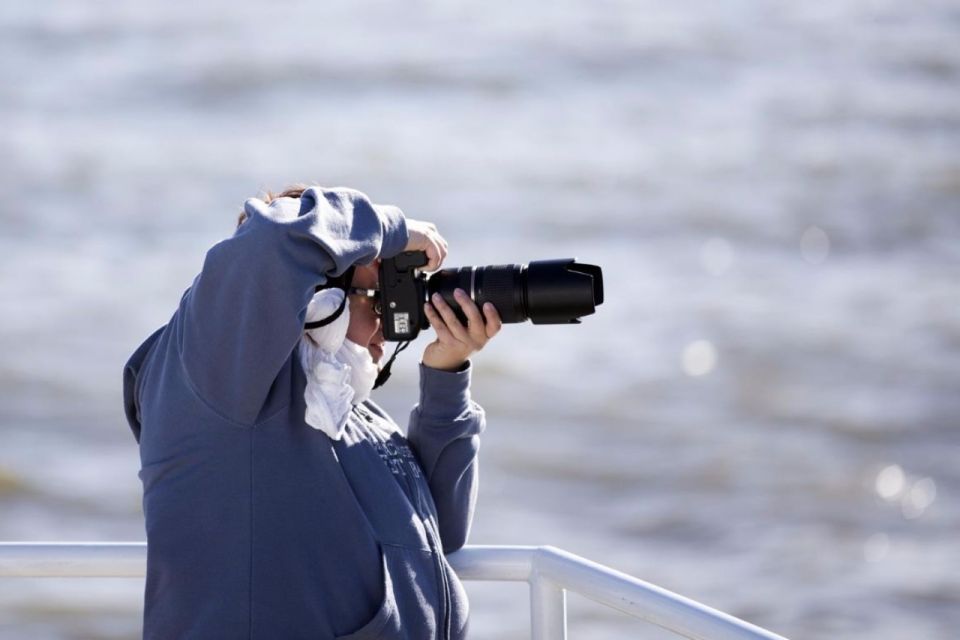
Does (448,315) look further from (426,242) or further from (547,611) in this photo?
(547,611)

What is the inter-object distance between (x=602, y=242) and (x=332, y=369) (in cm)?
601

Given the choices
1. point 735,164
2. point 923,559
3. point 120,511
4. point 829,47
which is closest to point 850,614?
point 923,559

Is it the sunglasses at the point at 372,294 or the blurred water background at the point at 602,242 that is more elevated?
the blurred water background at the point at 602,242

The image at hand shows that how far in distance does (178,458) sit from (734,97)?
7528mm

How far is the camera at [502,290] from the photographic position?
67.7 inches

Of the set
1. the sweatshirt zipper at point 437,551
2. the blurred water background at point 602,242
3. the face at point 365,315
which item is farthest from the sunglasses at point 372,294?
the blurred water background at point 602,242

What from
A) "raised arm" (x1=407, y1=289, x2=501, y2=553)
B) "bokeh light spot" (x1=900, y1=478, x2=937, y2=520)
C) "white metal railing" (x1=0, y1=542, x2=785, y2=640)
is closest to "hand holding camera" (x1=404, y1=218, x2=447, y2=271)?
"raised arm" (x1=407, y1=289, x2=501, y2=553)

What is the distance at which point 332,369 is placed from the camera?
162 centimetres

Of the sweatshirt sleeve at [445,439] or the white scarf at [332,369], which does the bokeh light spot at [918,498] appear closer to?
the sweatshirt sleeve at [445,439]

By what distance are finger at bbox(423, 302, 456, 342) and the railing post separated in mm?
290

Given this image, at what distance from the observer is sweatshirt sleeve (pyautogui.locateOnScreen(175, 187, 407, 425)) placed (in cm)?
151

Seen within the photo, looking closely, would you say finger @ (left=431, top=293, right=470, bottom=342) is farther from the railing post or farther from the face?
the railing post

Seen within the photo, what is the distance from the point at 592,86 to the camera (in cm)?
884

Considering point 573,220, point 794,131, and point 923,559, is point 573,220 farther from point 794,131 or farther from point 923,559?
point 923,559
